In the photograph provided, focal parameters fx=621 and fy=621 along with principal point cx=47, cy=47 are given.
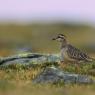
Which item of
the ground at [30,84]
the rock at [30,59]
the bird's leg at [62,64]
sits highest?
the rock at [30,59]

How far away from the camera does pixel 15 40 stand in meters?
54.9

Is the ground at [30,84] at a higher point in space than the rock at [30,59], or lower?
lower

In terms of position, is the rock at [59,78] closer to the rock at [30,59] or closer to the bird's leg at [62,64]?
the bird's leg at [62,64]

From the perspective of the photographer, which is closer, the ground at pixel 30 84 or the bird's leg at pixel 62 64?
the ground at pixel 30 84

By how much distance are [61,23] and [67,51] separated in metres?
49.7

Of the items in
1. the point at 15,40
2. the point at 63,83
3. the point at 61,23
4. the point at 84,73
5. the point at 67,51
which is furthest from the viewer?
the point at 61,23

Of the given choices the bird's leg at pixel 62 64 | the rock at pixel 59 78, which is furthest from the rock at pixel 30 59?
the rock at pixel 59 78

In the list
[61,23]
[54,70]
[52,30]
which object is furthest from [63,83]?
[61,23]

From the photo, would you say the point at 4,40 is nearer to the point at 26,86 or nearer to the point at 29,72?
the point at 29,72

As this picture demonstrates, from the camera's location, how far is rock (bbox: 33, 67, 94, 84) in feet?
59.4

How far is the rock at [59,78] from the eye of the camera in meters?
18.1

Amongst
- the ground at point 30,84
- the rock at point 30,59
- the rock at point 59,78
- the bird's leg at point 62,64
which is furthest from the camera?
the rock at point 30,59

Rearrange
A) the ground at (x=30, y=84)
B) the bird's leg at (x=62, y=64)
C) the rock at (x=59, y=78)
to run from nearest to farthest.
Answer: the ground at (x=30, y=84) < the rock at (x=59, y=78) < the bird's leg at (x=62, y=64)

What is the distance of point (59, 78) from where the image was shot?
18.2 meters
